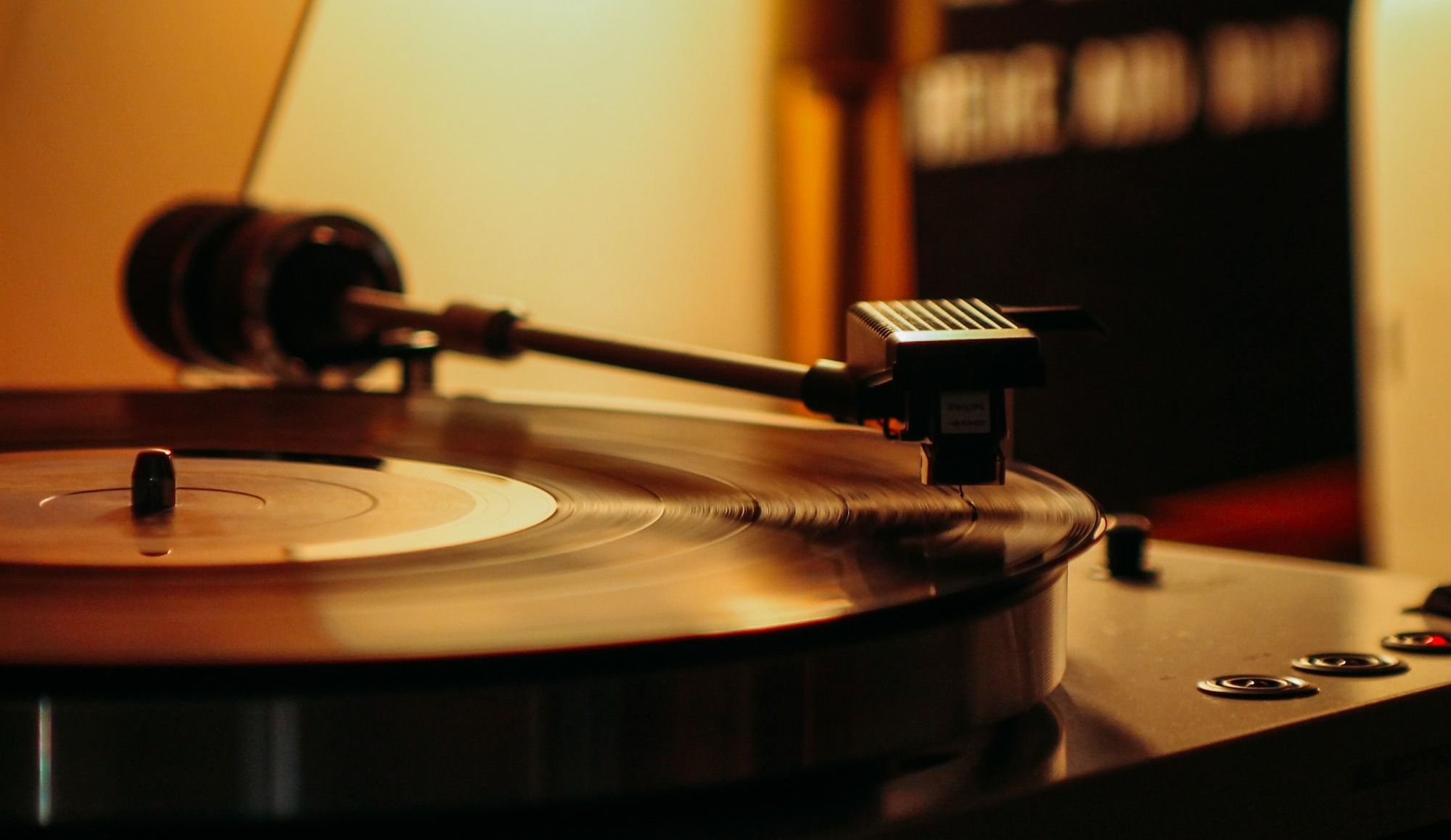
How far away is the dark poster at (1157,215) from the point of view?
2.63 metres

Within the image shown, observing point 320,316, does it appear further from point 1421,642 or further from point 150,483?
point 1421,642

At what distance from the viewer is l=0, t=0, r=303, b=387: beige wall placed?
995 mm

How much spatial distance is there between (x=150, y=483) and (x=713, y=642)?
10.5 inches

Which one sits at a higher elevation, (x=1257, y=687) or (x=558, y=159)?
(x=558, y=159)

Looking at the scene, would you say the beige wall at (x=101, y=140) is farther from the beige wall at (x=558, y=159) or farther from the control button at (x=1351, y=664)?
the control button at (x=1351, y=664)

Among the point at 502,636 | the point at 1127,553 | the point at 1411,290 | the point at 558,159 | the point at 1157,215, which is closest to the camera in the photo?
the point at 502,636

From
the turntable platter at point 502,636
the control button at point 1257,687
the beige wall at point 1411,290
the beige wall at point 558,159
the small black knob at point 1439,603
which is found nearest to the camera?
the turntable platter at point 502,636

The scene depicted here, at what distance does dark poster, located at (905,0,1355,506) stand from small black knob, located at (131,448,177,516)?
2.16 m

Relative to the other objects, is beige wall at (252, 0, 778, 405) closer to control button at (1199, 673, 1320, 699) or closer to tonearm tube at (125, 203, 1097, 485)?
tonearm tube at (125, 203, 1097, 485)

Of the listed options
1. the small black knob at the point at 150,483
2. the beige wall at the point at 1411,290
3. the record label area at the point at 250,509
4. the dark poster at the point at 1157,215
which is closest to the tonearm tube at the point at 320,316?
the record label area at the point at 250,509

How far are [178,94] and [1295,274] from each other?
229 centimetres

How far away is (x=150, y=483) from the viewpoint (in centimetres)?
49

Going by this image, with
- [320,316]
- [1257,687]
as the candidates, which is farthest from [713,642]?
[320,316]

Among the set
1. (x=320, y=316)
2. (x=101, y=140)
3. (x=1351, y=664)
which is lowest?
(x=1351, y=664)
